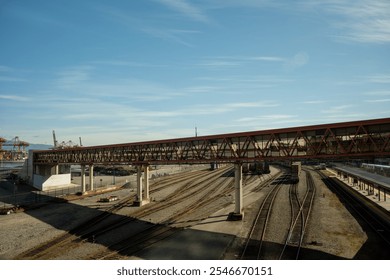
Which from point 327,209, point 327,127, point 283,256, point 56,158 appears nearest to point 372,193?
point 327,209

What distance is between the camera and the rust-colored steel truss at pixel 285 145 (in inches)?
912

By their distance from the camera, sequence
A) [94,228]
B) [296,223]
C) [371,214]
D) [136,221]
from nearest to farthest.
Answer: [296,223], [94,228], [136,221], [371,214]

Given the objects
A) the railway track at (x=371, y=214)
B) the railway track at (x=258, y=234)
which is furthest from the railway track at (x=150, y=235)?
the railway track at (x=371, y=214)

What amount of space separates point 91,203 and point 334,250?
36.6 metres

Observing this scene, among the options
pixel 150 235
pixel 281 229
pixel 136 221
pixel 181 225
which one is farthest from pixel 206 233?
pixel 136 221

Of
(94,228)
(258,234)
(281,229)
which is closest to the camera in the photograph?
(258,234)

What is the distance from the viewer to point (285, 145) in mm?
28516

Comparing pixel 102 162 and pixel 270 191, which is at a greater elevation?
pixel 102 162

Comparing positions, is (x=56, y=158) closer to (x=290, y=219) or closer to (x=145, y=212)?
(x=145, y=212)

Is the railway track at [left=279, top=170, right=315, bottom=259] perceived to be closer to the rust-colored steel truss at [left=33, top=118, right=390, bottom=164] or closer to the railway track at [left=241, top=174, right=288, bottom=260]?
the railway track at [left=241, top=174, right=288, bottom=260]

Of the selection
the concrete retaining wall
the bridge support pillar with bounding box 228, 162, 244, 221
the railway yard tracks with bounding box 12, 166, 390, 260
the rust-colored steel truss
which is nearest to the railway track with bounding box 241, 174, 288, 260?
the railway yard tracks with bounding box 12, 166, 390, 260

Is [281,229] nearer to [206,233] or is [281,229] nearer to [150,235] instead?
[206,233]

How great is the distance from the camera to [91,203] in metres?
46.3

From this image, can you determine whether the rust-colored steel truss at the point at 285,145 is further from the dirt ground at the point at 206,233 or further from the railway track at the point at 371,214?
the railway track at the point at 371,214
